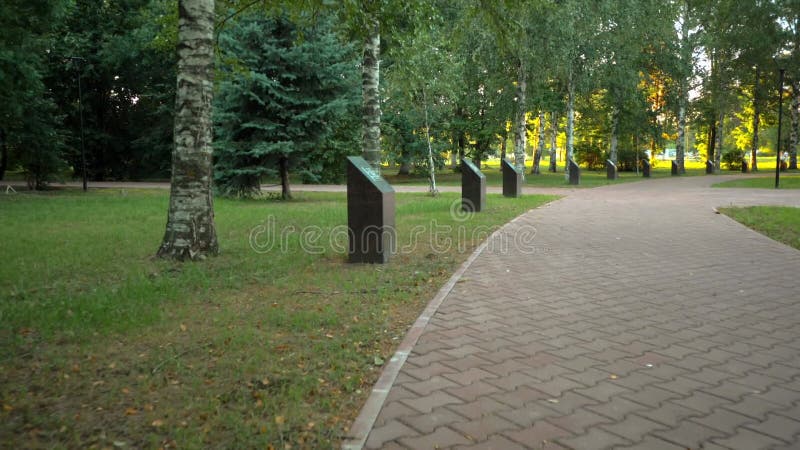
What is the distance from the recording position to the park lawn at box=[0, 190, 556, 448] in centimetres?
329

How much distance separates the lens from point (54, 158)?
73.6 ft

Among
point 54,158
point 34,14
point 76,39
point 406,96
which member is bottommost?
point 54,158

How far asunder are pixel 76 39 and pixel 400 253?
2691 centimetres

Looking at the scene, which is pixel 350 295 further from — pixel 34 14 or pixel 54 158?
pixel 54 158

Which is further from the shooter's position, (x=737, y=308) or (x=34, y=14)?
(x=34, y=14)

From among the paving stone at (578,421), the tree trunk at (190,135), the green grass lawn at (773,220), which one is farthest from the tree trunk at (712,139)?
the paving stone at (578,421)

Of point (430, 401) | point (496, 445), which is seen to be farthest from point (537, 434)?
point (430, 401)

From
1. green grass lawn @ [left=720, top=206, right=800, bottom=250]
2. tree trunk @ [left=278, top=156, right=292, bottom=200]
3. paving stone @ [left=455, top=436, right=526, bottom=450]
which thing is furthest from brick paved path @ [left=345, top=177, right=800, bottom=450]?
tree trunk @ [left=278, top=156, right=292, bottom=200]

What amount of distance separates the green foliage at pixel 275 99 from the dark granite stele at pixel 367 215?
32.4ft

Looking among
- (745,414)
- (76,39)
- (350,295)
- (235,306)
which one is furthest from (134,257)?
(76,39)

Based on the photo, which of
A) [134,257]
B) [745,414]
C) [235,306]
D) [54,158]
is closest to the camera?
[745,414]

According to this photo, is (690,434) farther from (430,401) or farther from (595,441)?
(430,401)

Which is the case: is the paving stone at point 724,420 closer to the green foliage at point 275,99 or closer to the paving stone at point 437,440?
the paving stone at point 437,440

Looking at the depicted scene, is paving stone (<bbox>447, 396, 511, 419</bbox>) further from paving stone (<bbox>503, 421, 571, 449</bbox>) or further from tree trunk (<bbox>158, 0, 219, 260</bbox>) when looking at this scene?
tree trunk (<bbox>158, 0, 219, 260</bbox>)
